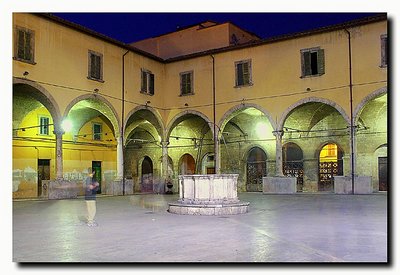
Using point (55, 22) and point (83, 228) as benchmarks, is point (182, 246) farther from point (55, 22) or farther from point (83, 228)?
point (55, 22)

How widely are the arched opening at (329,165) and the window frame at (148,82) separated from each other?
36.4ft

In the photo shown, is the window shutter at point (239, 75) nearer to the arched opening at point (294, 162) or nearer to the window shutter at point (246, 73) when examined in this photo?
the window shutter at point (246, 73)

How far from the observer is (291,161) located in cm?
2770

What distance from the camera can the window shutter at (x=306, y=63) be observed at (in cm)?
2277

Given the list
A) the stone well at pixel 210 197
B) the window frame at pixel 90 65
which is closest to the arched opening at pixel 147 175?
the window frame at pixel 90 65

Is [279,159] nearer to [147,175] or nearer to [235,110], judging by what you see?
[235,110]

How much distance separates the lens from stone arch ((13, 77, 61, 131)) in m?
18.5

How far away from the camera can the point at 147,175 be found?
33.6 m

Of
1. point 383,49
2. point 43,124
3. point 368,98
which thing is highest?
point 383,49

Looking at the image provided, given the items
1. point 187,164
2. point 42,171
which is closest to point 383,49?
point 187,164

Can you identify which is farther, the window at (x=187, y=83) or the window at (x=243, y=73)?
the window at (x=187, y=83)

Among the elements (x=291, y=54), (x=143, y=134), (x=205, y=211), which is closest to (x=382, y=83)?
(x=291, y=54)

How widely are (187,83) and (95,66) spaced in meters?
6.45

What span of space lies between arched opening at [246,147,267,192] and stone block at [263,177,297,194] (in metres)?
5.18
